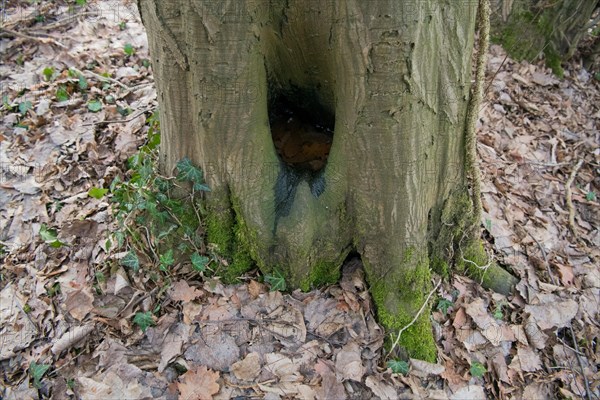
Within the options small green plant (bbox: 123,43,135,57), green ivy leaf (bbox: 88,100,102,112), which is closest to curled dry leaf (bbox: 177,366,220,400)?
green ivy leaf (bbox: 88,100,102,112)

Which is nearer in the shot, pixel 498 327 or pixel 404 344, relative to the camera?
pixel 404 344

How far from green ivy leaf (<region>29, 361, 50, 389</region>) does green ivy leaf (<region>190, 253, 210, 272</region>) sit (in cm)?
92

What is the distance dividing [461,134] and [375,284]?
38.3 inches

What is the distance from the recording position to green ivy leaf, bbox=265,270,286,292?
8.66ft

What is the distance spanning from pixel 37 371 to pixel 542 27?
594 cm

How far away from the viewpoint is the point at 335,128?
2424mm

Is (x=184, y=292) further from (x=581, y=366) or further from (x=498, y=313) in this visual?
(x=581, y=366)

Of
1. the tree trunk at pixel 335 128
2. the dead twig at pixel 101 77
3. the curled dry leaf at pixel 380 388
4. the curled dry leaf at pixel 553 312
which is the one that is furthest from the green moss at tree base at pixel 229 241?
the dead twig at pixel 101 77

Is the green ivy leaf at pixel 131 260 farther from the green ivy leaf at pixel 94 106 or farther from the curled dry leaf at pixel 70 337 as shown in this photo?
the green ivy leaf at pixel 94 106

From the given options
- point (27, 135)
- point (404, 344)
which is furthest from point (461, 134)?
point (27, 135)

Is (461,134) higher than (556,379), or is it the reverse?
(461,134)

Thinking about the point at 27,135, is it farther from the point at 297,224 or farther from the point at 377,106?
the point at 377,106

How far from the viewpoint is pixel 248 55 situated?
85.4 inches

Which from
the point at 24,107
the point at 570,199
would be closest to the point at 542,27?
the point at 570,199
